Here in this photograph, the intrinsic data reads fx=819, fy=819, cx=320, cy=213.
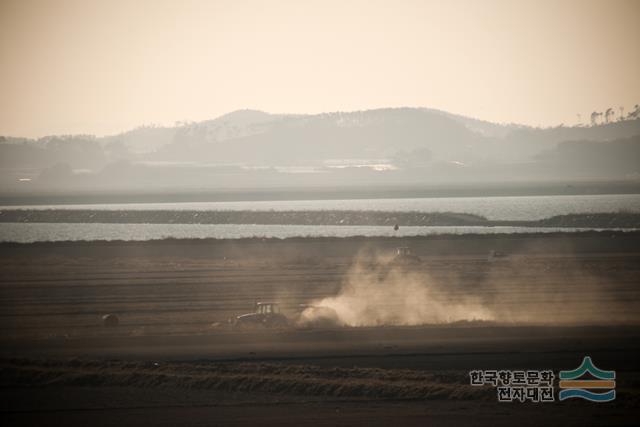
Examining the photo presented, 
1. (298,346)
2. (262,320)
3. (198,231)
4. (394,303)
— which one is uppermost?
(198,231)

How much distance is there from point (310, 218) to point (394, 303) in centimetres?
9870

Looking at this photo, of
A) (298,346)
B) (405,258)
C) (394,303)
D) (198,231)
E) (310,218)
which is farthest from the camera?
(310,218)

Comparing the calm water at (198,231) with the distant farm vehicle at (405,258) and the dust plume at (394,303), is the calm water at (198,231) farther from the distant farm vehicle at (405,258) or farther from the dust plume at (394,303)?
the dust plume at (394,303)

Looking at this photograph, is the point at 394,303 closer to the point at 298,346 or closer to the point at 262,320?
the point at 262,320

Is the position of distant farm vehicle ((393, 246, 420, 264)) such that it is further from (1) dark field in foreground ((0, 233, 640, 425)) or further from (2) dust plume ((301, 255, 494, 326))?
(2) dust plume ((301, 255, 494, 326))

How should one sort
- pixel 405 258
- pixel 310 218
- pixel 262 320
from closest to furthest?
pixel 262 320
pixel 405 258
pixel 310 218

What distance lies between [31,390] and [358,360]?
49.8 ft

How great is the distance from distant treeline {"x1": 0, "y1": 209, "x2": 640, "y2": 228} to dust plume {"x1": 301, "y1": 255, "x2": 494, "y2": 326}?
61.4 meters

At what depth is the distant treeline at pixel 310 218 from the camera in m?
126

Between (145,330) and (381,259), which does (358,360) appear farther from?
(381,259)

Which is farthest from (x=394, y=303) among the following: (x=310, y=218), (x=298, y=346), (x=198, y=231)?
(x=310, y=218)

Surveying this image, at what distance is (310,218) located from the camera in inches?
6107

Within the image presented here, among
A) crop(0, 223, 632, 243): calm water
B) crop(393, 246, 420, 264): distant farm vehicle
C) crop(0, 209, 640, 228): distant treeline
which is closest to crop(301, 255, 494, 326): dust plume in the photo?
crop(393, 246, 420, 264): distant farm vehicle

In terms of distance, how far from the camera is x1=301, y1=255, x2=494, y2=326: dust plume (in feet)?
166
